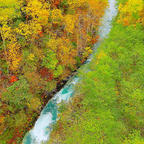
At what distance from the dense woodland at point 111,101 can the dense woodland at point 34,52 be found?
396cm

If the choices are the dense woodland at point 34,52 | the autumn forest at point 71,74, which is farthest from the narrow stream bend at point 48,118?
the dense woodland at point 34,52

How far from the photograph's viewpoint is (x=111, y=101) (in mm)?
20578

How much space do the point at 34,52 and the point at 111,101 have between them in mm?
12891

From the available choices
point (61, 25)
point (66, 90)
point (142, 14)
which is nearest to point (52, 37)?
point (61, 25)

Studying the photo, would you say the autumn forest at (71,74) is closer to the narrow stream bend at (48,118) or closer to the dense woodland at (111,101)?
the dense woodland at (111,101)

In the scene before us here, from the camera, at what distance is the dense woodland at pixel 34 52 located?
2128 centimetres

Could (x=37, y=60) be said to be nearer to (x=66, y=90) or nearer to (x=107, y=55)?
(x=66, y=90)

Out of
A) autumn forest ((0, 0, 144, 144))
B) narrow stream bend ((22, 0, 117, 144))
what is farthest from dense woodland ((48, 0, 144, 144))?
narrow stream bend ((22, 0, 117, 144))

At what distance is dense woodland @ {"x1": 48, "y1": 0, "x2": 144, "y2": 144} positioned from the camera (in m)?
17.9

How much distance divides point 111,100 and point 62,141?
739 centimetres

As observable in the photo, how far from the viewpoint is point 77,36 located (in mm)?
30000

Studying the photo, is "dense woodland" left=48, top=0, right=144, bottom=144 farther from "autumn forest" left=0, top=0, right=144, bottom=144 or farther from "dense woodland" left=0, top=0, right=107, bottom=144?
"dense woodland" left=0, top=0, right=107, bottom=144

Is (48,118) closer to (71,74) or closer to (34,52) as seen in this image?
(71,74)

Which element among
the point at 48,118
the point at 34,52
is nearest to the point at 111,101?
the point at 48,118
